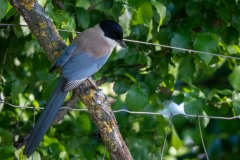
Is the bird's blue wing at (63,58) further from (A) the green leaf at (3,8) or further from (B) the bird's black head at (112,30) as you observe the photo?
(B) the bird's black head at (112,30)

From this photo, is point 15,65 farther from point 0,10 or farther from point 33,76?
point 0,10

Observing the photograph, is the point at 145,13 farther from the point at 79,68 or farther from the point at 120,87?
the point at 120,87

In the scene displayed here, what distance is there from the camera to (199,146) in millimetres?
5742

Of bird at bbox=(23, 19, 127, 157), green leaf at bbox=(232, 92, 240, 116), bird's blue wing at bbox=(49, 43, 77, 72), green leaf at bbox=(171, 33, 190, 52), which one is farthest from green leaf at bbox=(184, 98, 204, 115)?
bird's blue wing at bbox=(49, 43, 77, 72)

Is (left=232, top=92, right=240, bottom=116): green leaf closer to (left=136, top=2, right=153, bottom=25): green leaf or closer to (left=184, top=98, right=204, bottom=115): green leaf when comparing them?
(left=184, top=98, right=204, bottom=115): green leaf

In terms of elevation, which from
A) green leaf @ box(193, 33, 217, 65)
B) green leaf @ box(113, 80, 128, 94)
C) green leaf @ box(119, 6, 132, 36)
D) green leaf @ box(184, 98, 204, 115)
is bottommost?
green leaf @ box(184, 98, 204, 115)

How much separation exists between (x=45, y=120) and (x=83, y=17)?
2.63ft

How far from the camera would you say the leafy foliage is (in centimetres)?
337

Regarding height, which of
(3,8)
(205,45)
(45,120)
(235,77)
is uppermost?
(3,8)

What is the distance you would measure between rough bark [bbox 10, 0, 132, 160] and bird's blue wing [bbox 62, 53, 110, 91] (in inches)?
1.5

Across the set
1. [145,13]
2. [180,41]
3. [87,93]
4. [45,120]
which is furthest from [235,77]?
[45,120]

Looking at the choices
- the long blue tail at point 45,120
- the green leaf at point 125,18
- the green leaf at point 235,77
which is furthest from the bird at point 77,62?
the green leaf at point 235,77

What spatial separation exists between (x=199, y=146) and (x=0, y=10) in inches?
129

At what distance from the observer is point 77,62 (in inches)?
123
